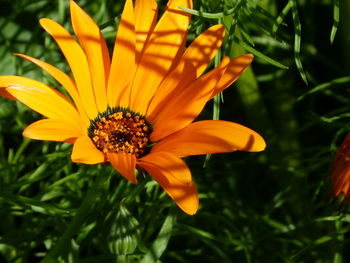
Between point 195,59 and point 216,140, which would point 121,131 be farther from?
point 216,140

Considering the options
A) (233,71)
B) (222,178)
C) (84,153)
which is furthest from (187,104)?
(222,178)

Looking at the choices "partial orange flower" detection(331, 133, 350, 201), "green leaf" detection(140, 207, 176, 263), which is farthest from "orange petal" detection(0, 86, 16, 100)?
"partial orange flower" detection(331, 133, 350, 201)

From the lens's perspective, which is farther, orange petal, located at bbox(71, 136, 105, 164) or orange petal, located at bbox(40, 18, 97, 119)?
orange petal, located at bbox(40, 18, 97, 119)

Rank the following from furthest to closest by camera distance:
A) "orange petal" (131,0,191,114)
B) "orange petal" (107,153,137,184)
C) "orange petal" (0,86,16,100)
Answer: "orange petal" (131,0,191,114) < "orange petal" (0,86,16,100) < "orange petal" (107,153,137,184)

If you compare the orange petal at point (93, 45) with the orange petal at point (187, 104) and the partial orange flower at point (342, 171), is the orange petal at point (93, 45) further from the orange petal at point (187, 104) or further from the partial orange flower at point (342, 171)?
the partial orange flower at point (342, 171)

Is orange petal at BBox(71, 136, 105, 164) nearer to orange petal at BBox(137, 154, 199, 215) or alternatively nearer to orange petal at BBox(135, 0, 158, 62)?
orange petal at BBox(137, 154, 199, 215)

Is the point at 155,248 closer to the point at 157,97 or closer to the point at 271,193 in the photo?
the point at 157,97
